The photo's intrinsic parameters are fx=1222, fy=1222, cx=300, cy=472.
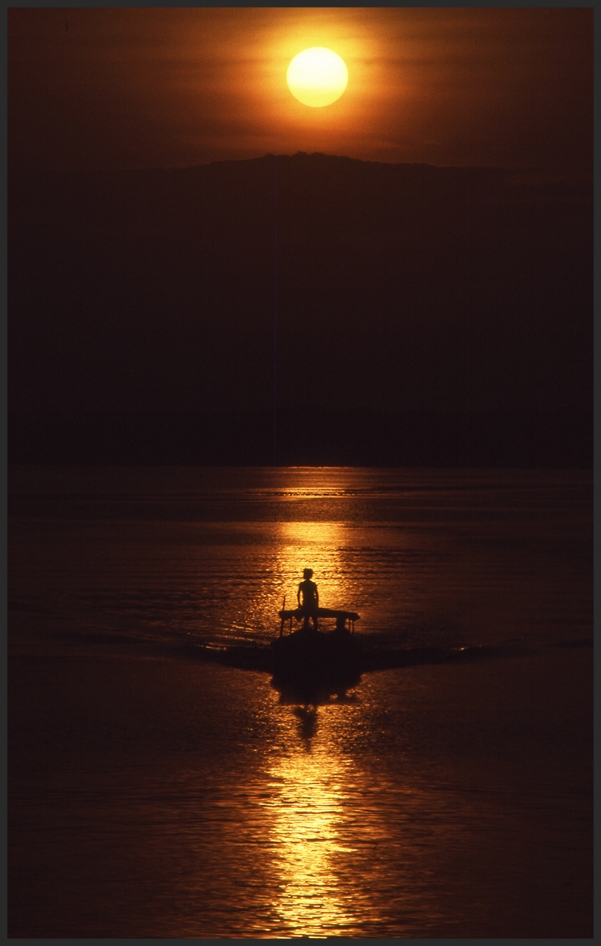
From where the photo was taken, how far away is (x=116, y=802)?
16.8 meters

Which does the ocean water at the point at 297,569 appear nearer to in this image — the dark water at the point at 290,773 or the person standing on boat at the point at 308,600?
the dark water at the point at 290,773

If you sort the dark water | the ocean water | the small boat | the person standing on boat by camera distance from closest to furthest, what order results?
the dark water, the small boat, the person standing on boat, the ocean water

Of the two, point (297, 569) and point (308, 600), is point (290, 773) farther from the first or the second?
point (297, 569)

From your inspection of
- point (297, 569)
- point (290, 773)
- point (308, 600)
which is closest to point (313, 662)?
point (308, 600)

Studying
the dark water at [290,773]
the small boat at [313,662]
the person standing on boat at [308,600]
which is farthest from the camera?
the person standing on boat at [308,600]

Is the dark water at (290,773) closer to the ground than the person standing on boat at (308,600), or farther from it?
closer to the ground

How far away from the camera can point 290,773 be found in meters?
18.4

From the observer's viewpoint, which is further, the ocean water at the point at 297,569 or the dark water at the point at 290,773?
the ocean water at the point at 297,569

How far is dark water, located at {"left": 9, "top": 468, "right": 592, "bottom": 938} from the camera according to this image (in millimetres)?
13203

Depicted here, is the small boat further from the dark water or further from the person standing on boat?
the dark water

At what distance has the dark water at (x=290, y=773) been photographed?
13203 millimetres

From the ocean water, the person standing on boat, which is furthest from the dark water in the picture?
the person standing on boat

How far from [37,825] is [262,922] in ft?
14.7

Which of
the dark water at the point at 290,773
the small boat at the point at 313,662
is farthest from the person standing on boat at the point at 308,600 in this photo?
the dark water at the point at 290,773
